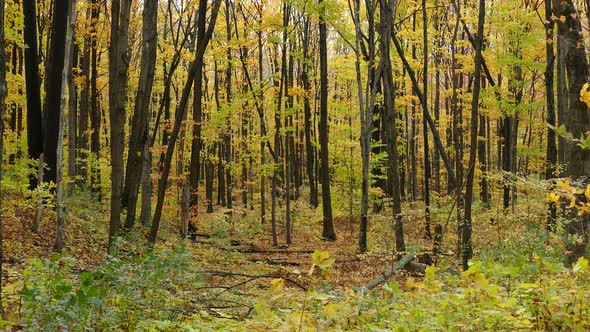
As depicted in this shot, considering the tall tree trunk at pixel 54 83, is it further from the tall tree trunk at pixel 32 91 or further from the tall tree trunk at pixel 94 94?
the tall tree trunk at pixel 94 94

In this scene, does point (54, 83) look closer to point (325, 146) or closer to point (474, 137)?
point (325, 146)

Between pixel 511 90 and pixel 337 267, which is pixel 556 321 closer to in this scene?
pixel 337 267

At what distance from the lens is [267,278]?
9.84 m

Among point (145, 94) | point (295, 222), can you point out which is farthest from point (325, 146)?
point (145, 94)

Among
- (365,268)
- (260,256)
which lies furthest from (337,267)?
(260,256)

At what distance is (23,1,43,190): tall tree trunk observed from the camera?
11.5 m

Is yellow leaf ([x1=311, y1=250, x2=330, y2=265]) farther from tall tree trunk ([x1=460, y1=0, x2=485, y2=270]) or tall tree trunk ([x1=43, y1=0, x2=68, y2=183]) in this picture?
tall tree trunk ([x1=43, y1=0, x2=68, y2=183])

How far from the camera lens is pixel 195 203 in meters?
15.6

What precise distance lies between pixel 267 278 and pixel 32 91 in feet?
25.5

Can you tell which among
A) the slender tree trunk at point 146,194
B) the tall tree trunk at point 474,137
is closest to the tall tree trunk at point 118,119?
the tall tree trunk at point 474,137

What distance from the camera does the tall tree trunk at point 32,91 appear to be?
452 inches

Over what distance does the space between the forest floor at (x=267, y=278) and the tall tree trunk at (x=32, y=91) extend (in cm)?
167

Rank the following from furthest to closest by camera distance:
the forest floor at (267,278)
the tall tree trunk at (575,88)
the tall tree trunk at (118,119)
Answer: the tall tree trunk at (118,119) < the tall tree trunk at (575,88) < the forest floor at (267,278)

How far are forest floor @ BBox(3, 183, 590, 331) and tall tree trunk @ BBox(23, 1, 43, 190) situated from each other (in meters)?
1.67
